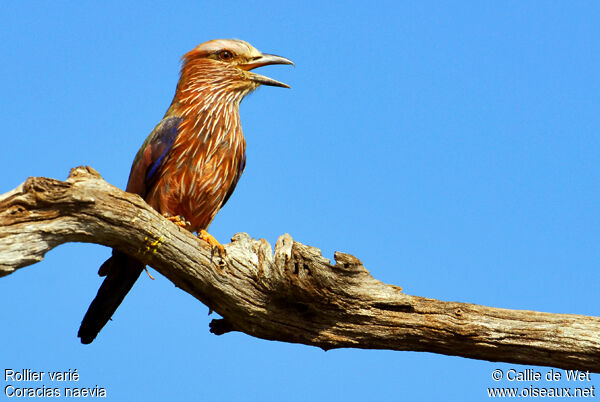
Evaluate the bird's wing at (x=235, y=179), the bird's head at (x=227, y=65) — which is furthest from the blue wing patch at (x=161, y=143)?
the bird's wing at (x=235, y=179)

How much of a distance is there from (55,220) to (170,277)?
37.2 inches

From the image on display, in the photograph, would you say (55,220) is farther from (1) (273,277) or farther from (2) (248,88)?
(2) (248,88)

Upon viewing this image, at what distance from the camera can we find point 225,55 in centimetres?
609

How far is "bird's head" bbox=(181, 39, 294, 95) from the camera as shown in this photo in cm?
600

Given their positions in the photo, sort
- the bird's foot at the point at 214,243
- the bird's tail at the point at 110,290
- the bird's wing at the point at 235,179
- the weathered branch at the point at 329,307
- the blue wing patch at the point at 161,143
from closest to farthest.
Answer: the weathered branch at the point at 329,307 → the bird's foot at the point at 214,243 → the bird's tail at the point at 110,290 → the blue wing patch at the point at 161,143 → the bird's wing at the point at 235,179

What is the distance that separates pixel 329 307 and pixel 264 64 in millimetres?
2518

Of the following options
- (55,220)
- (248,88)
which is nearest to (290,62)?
(248,88)

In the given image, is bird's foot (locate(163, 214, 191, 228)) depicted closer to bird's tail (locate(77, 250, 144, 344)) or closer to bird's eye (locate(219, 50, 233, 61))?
bird's tail (locate(77, 250, 144, 344))

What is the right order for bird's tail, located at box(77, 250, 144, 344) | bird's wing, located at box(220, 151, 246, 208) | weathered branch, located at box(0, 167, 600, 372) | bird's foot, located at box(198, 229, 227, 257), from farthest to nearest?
bird's wing, located at box(220, 151, 246, 208)
bird's tail, located at box(77, 250, 144, 344)
bird's foot, located at box(198, 229, 227, 257)
weathered branch, located at box(0, 167, 600, 372)

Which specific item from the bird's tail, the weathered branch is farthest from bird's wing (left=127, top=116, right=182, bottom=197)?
the weathered branch

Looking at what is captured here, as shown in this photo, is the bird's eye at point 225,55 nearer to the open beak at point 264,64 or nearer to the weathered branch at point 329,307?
the open beak at point 264,64

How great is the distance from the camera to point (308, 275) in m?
4.51

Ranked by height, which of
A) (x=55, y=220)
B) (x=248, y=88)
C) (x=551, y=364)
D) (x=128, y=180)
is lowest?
(x=551, y=364)

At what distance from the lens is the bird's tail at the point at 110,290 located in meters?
5.21
